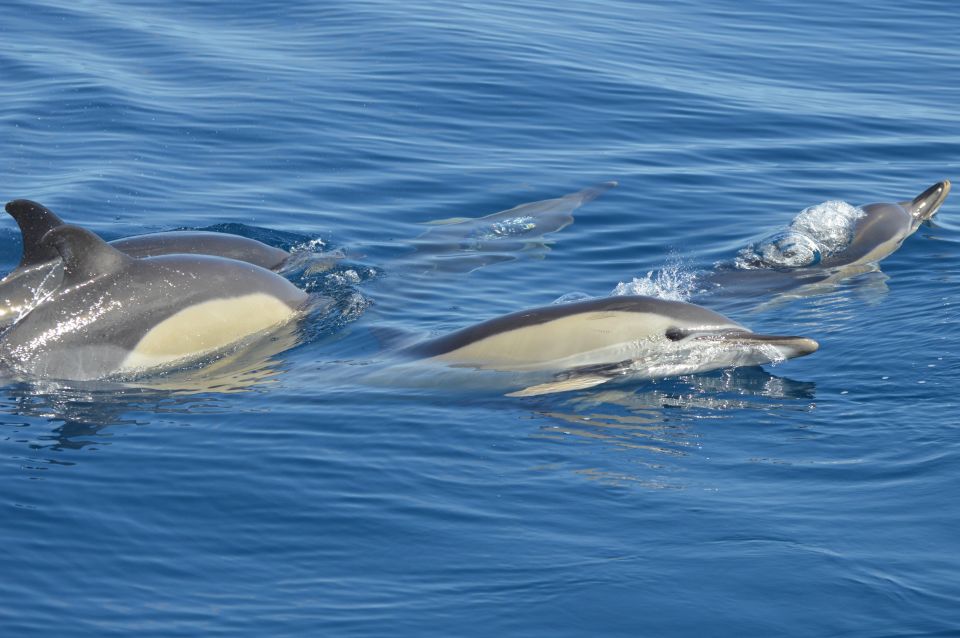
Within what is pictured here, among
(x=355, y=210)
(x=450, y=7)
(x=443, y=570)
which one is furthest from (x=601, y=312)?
(x=450, y=7)

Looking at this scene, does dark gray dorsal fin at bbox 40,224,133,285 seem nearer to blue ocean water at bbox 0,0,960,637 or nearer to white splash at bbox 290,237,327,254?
blue ocean water at bbox 0,0,960,637

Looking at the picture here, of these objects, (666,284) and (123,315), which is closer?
(123,315)

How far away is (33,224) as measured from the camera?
1039cm

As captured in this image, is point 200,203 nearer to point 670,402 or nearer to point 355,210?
point 355,210

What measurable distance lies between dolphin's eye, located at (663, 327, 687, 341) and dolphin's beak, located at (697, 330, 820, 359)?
135 millimetres

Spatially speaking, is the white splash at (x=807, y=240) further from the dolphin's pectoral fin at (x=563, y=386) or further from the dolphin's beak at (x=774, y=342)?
the dolphin's pectoral fin at (x=563, y=386)

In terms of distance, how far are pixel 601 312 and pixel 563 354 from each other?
0.45 metres

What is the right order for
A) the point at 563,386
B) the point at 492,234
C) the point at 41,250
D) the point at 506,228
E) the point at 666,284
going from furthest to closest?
the point at 506,228, the point at 492,234, the point at 666,284, the point at 41,250, the point at 563,386

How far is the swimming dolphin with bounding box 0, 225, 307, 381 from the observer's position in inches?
397

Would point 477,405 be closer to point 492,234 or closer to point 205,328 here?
point 205,328

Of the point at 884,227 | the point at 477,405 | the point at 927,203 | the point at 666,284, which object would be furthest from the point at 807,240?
the point at 477,405

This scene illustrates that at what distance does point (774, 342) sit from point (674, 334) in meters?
Result: 0.74

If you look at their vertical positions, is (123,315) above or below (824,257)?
below

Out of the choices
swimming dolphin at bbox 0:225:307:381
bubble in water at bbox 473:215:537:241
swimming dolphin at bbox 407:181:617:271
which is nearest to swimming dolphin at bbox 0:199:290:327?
swimming dolphin at bbox 0:225:307:381
